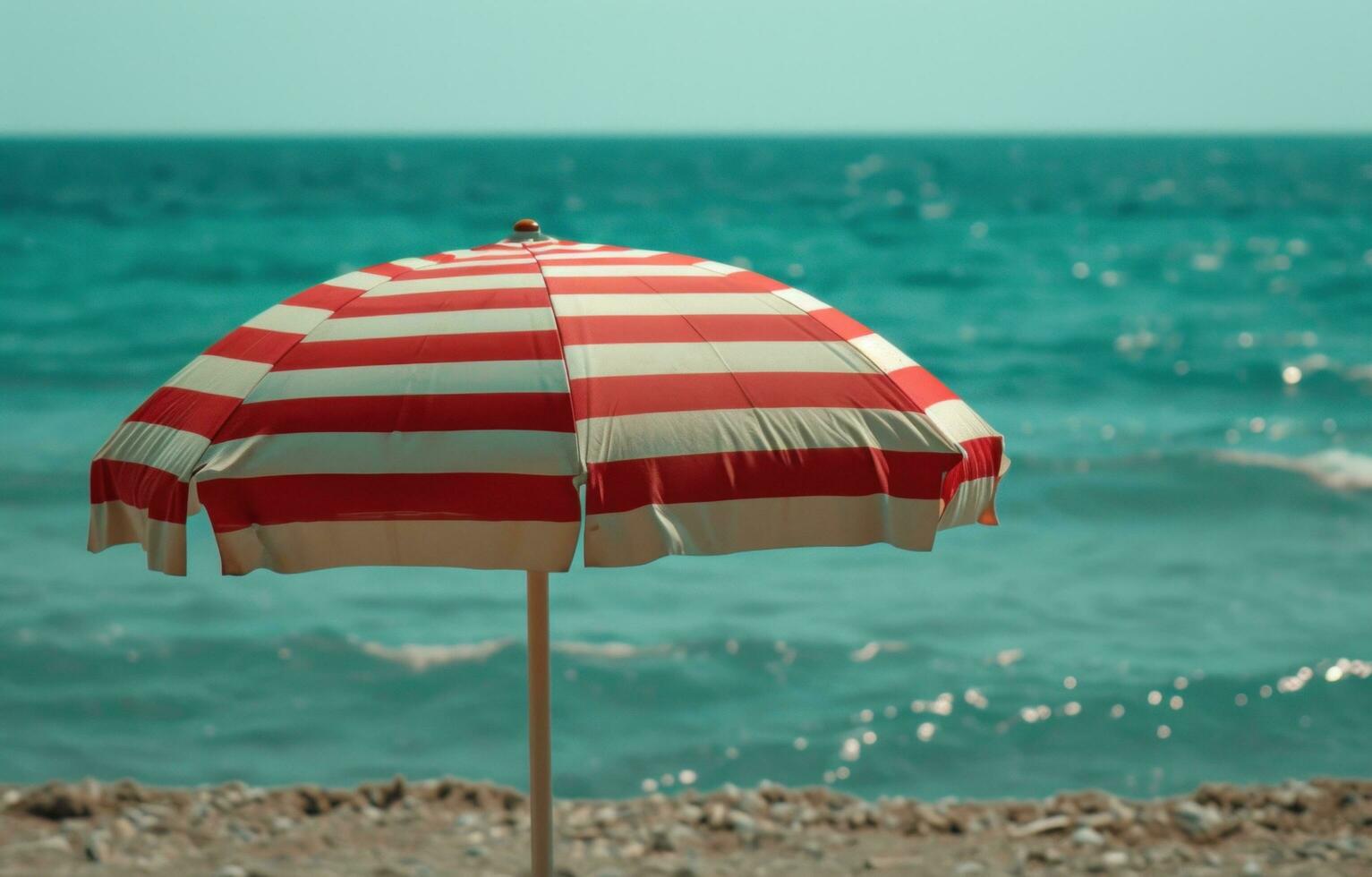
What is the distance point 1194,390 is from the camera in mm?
15211

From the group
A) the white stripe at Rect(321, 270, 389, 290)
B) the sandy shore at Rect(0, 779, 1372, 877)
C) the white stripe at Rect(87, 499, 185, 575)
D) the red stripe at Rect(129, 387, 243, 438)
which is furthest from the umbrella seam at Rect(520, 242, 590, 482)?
the sandy shore at Rect(0, 779, 1372, 877)

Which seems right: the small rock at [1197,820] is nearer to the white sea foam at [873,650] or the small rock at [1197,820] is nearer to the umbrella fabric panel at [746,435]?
the white sea foam at [873,650]

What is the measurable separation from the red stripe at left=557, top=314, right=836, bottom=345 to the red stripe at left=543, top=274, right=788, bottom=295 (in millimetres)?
137

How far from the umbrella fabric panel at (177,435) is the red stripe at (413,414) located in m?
0.11

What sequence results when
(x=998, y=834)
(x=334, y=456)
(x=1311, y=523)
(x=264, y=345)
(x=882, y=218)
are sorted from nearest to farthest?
(x=334, y=456), (x=264, y=345), (x=998, y=834), (x=1311, y=523), (x=882, y=218)

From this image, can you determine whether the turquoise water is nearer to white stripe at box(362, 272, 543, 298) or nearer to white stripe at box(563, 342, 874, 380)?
white stripe at box(362, 272, 543, 298)

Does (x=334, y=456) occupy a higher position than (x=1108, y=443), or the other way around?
(x=334, y=456)

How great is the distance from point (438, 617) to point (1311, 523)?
5870 mm

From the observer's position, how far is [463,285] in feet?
9.05

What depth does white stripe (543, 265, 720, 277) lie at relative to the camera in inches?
110

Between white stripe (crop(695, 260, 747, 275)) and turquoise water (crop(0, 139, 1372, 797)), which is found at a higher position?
white stripe (crop(695, 260, 747, 275))

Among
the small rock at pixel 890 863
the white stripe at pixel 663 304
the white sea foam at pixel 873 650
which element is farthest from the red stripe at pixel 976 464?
the white sea foam at pixel 873 650

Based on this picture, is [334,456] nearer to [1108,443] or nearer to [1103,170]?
[1108,443]

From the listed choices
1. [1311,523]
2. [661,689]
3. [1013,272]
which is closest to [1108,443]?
[1311,523]
